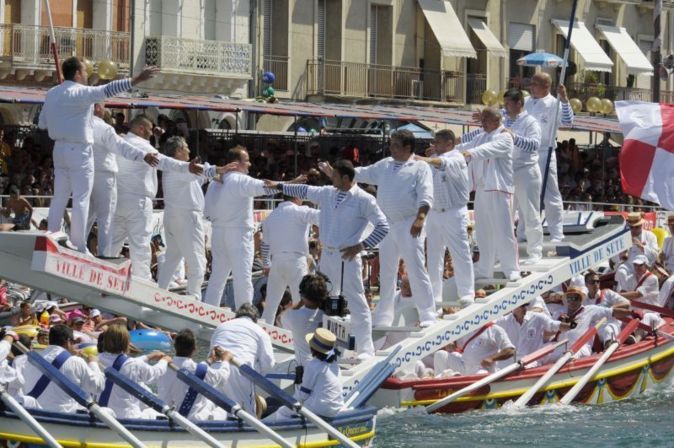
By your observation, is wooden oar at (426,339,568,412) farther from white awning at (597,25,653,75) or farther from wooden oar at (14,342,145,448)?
white awning at (597,25,653,75)

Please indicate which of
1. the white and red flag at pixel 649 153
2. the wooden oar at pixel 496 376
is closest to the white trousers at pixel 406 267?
the wooden oar at pixel 496 376

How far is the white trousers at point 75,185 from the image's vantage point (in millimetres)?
17531

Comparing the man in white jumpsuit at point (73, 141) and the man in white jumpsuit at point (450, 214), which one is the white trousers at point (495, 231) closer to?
the man in white jumpsuit at point (450, 214)

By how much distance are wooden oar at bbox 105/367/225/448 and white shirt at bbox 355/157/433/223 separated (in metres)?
4.47

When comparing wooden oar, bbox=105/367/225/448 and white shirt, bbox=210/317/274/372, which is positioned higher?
white shirt, bbox=210/317/274/372

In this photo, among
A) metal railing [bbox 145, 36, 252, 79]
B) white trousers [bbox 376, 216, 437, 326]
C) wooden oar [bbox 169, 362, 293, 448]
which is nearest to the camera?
wooden oar [bbox 169, 362, 293, 448]

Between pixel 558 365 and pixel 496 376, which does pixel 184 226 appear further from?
pixel 558 365

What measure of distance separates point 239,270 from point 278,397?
3.76m

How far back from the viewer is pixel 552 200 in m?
21.9

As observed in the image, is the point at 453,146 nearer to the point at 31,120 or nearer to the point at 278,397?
the point at 278,397

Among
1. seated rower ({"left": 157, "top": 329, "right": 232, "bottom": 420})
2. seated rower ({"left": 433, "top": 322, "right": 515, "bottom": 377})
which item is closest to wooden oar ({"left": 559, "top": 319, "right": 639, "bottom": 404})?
seated rower ({"left": 433, "top": 322, "right": 515, "bottom": 377})

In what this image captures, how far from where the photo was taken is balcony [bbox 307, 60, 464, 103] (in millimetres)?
47500

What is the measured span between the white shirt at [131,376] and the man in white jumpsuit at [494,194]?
18.3 feet

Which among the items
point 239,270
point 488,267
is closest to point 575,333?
point 488,267
